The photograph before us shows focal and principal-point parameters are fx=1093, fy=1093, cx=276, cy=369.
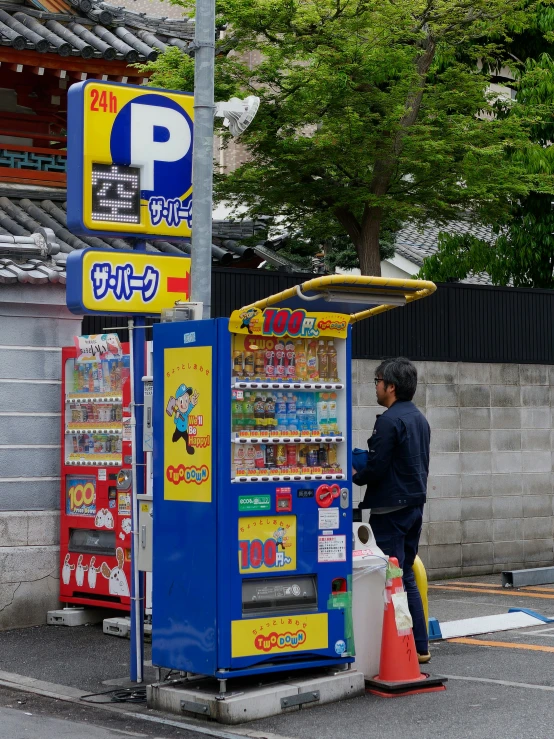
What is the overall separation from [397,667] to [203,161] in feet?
12.6

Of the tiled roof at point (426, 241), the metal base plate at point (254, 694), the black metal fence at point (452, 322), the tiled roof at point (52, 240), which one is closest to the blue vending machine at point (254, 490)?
the metal base plate at point (254, 694)

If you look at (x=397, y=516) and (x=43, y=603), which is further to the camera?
(x=43, y=603)

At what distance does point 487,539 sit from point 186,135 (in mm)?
6663

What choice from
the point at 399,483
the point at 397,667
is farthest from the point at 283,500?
the point at 397,667

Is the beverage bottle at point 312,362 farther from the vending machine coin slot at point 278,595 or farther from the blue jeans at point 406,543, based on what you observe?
the vending machine coin slot at point 278,595

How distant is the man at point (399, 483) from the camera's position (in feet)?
25.1

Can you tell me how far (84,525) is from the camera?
9844mm

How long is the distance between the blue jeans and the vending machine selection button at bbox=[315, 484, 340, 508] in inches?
21.9

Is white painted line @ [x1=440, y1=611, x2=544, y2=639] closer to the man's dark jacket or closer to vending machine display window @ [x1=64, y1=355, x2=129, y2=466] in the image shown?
the man's dark jacket

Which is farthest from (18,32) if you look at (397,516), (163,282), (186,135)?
(397,516)

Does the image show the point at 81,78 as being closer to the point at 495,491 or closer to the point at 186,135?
the point at 186,135

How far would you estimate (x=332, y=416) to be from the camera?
7445mm

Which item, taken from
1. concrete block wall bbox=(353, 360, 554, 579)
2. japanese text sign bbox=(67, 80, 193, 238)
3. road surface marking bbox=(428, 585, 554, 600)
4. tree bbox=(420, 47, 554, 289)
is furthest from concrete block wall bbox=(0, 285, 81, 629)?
tree bbox=(420, 47, 554, 289)

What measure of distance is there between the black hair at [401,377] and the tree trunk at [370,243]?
29.8 feet
